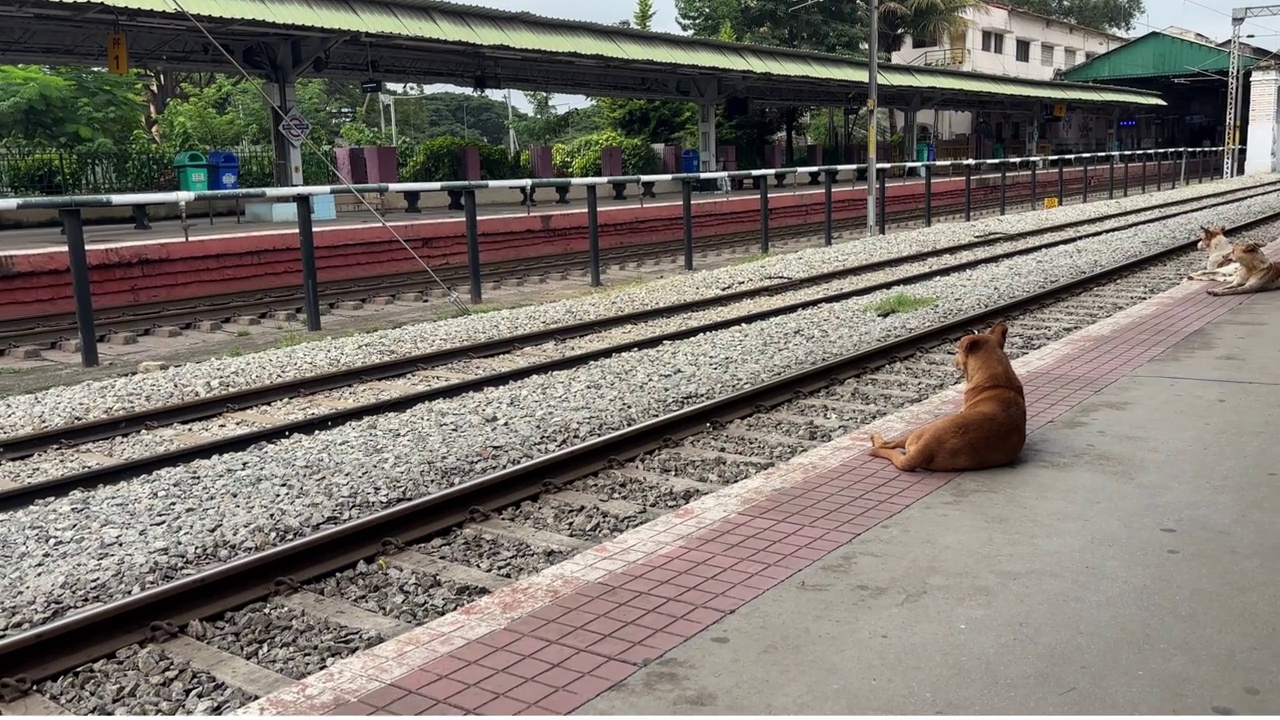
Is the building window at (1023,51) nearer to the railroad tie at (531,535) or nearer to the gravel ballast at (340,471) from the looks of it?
the gravel ballast at (340,471)

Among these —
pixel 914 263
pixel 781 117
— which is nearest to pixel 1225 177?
pixel 781 117

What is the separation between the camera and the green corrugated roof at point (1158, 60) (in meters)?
56.1

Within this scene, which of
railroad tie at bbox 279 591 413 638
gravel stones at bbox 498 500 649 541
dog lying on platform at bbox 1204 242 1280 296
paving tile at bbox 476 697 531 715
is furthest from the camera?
dog lying on platform at bbox 1204 242 1280 296

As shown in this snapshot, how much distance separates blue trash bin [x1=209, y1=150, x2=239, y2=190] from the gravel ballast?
1587 cm

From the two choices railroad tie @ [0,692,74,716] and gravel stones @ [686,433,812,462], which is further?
gravel stones @ [686,433,812,462]

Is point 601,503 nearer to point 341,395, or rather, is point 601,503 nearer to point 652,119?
point 341,395

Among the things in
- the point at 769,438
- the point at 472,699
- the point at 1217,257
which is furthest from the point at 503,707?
the point at 1217,257

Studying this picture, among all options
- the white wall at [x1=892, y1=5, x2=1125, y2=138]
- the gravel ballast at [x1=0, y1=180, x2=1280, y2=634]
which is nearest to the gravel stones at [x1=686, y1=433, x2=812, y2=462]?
the gravel ballast at [x1=0, y1=180, x2=1280, y2=634]

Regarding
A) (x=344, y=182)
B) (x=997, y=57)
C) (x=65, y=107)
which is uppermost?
(x=997, y=57)

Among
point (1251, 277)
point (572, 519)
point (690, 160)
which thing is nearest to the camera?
point (572, 519)

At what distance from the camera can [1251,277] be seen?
1218 centimetres

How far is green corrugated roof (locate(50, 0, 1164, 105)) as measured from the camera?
1827 cm

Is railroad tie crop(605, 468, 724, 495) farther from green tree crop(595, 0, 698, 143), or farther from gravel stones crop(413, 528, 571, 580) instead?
green tree crop(595, 0, 698, 143)

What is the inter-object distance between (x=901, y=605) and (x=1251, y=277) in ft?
33.1
